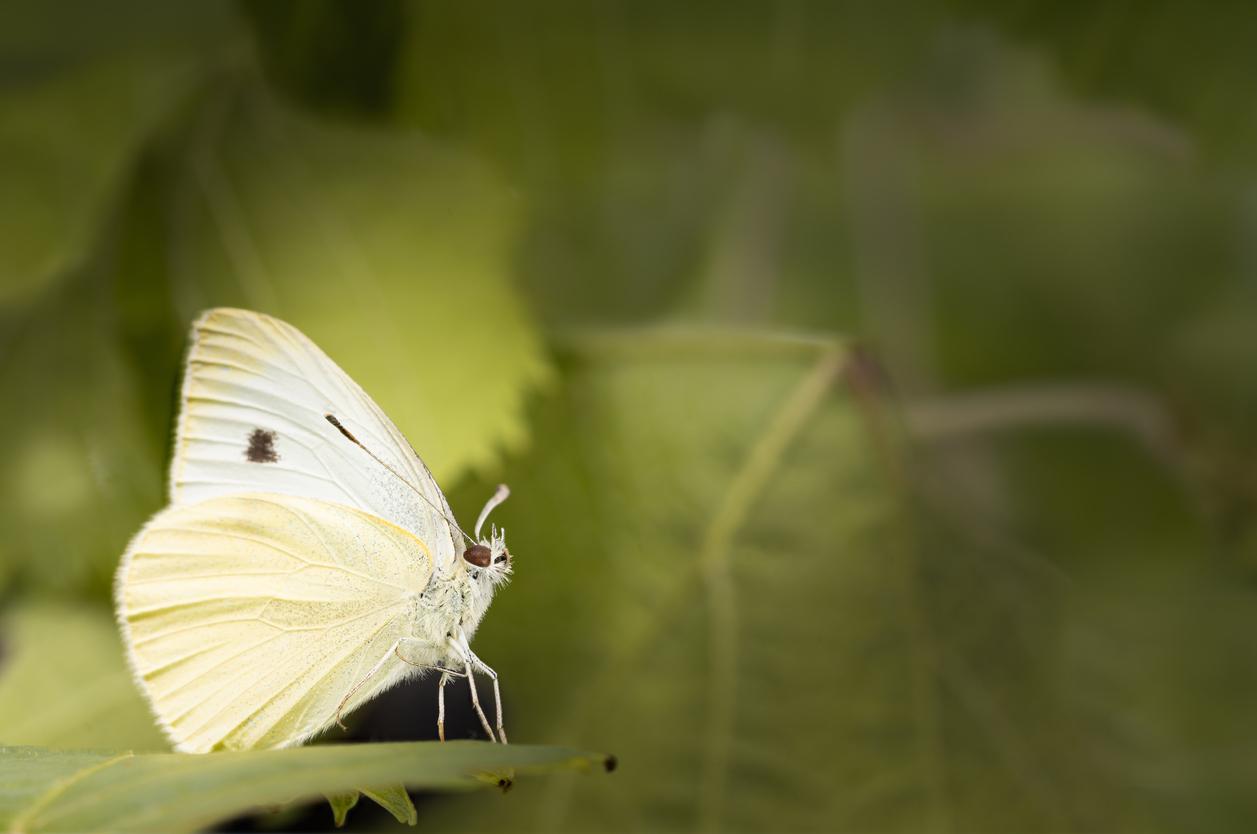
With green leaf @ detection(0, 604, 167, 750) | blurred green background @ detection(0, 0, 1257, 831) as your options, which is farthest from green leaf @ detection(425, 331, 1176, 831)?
green leaf @ detection(0, 604, 167, 750)

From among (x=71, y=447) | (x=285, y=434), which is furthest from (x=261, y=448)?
(x=71, y=447)

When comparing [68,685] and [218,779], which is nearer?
[218,779]

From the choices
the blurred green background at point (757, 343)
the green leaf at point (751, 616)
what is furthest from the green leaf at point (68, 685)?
the green leaf at point (751, 616)

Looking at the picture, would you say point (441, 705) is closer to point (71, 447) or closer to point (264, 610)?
point (264, 610)

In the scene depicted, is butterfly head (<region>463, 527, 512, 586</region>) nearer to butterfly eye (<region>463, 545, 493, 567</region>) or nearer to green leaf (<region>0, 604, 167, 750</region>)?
butterfly eye (<region>463, 545, 493, 567</region>)

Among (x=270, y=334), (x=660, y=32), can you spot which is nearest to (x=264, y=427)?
(x=270, y=334)
